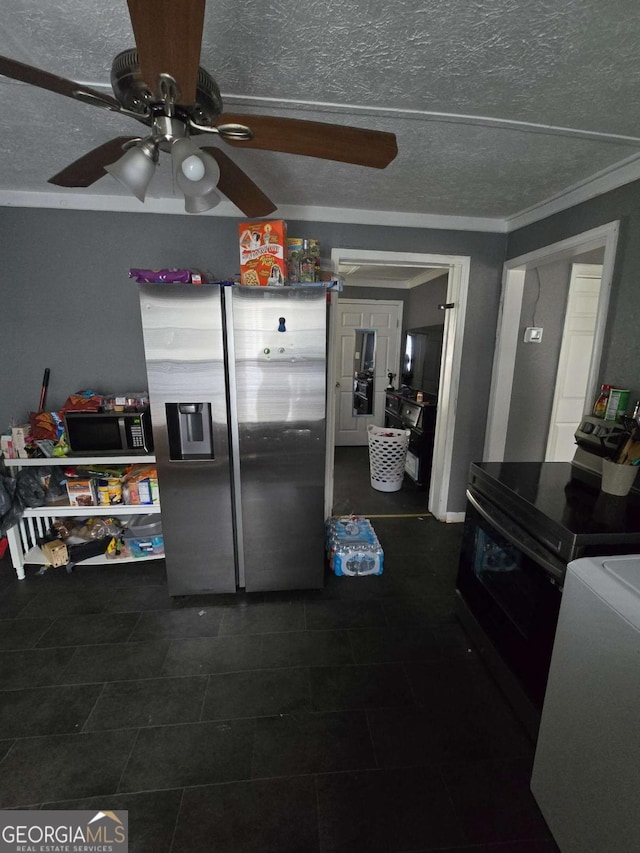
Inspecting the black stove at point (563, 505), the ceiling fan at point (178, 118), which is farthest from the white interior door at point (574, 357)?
the ceiling fan at point (178, 118)

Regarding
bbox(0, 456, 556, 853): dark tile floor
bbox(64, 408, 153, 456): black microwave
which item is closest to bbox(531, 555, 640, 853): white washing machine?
bbox(0, 456, 556, 853): dark tile floor

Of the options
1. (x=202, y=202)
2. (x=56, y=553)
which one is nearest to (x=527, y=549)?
(x=202, y=202)

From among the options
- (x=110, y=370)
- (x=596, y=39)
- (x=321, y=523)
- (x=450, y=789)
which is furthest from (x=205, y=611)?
(x=596, y=39)

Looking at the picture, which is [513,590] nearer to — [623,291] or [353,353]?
[623,291]

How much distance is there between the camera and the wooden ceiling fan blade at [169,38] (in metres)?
0.65

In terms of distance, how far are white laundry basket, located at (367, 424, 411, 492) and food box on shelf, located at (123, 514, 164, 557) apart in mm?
2076

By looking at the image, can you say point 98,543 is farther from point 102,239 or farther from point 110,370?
point 102,239

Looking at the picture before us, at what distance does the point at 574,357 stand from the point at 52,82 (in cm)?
348

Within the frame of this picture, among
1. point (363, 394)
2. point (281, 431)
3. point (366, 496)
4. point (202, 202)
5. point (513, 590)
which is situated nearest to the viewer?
point (202, 202)

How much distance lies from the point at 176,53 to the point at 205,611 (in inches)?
89.8

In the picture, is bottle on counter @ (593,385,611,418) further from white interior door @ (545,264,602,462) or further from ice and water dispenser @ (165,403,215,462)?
ice and water dispenser @ (165,403,215,462)

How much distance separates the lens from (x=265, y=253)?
1872 mm

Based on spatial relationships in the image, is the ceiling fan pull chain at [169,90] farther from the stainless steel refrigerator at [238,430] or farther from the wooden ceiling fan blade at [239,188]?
the stainless steel refrigerator at [238,430]

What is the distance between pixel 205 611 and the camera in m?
2.05
